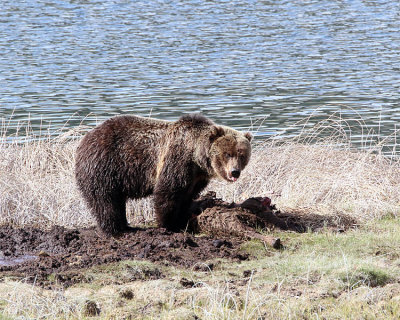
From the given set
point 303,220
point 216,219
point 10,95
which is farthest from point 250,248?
point 10,95

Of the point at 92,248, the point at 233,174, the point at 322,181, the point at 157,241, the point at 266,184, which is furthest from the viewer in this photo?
the point at 266,184

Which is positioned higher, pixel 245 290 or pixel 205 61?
pixel 245 290

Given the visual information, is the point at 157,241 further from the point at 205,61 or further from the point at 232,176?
the point at 205,61

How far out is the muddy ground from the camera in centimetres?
792

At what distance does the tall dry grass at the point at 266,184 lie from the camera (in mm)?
10539

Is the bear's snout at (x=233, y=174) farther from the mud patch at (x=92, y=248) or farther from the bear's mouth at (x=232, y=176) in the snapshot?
the mud patch at (x=92, y=248)

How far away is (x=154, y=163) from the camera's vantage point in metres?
9.25

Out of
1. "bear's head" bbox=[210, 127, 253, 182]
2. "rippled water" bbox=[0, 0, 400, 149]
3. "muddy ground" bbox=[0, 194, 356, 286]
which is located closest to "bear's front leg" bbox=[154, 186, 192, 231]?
"muddy ground" bbox=[0, 194, 356, 286]

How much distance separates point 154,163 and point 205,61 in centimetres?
1913

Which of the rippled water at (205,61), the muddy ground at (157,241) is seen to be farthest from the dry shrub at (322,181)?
the rippled water at (205,61)

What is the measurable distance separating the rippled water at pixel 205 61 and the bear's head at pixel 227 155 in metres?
5.19

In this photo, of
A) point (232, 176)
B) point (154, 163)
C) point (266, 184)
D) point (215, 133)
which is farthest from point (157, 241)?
point (266, 184)

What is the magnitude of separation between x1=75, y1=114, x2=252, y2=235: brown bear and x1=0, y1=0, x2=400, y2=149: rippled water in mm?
4589

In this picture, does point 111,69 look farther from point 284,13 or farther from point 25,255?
point 25,255
